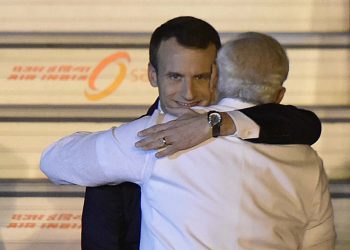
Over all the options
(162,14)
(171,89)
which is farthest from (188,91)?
(162,14)

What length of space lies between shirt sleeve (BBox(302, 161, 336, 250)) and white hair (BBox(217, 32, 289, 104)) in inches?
10.7

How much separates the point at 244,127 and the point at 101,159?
13.6 inches

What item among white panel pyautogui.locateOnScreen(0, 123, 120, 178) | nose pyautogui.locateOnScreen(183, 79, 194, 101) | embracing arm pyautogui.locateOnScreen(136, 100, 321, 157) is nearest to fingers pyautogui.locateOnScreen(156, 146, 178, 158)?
embracing arm pyautogui.locateOnScreen(136, 100, 321, 157)

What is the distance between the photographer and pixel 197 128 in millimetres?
1849

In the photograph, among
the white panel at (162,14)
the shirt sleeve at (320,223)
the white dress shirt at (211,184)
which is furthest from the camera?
the white panel at (162,14)

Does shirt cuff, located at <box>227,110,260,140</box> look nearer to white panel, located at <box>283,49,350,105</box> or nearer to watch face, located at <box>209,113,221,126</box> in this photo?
watch face, located at <box>209,113,221,126</box>

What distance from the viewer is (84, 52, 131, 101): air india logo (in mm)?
4055

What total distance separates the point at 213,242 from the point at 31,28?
2.45m

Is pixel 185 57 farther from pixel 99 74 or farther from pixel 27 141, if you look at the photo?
pixel 27 141

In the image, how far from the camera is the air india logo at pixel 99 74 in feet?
13.3

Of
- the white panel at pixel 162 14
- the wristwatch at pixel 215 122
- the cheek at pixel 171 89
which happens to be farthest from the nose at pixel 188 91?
the white panel at pixel 162 14

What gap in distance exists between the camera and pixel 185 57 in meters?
2.38

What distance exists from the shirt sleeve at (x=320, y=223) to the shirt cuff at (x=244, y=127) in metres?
0.23

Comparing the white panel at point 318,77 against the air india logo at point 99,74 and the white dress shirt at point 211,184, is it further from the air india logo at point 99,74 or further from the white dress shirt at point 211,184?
the white dress shirt at point 211,184
